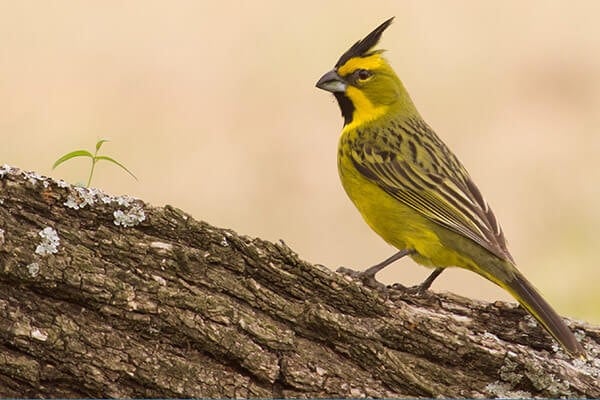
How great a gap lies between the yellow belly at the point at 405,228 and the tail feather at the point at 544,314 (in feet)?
1.29

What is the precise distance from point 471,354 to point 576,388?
0.43m

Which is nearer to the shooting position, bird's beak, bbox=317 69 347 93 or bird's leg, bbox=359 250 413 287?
bird's leg, bbox=359 250 413 287

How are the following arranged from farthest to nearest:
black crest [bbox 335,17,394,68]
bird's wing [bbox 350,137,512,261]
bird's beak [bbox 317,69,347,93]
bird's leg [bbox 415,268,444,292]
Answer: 1. bird's beak [bbox 317,69,347,93]
2. black crest [bbox 335,17,394,68]
3. bird's wing [bbox 350,137,512,261]
4. bird's leg [bbox 415,268,444,292]

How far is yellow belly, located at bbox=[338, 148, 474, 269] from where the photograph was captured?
4.57 meters

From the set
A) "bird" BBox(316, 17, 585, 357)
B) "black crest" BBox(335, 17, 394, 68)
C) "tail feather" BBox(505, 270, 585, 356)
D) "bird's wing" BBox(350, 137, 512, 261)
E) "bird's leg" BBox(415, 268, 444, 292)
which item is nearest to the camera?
"tail feather" BBox(505, 270, 585, 356)

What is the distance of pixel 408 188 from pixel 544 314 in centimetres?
113

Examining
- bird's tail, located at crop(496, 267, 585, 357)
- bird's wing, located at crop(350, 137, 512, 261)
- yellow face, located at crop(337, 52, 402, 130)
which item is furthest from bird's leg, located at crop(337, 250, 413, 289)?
yellow face, located at crop(337, 52, 402, 130)

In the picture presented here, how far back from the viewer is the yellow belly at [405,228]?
457 cm

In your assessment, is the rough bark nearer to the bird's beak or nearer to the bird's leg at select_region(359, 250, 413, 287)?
the bird's leg at select_region(359, 250, 413, 287)

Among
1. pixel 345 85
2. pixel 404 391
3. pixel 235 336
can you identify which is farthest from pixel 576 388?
pixel 345 85

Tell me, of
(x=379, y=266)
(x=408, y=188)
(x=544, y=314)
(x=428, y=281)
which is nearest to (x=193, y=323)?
(x=379, y=266)

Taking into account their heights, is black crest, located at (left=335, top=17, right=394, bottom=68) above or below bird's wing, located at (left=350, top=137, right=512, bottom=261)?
above

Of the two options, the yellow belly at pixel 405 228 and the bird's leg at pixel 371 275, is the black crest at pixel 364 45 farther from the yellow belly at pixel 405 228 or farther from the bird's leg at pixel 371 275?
the bird's leg at pixel 371 275

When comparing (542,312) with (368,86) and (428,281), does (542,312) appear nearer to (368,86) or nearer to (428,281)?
(428,281)
